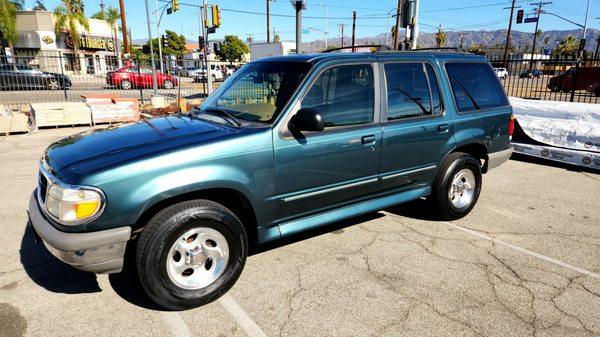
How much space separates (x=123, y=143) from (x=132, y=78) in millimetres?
19499

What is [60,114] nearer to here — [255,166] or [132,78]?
[255,166]

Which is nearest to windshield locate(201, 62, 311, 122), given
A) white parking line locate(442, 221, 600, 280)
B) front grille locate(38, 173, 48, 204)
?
front grille locate(38, 173, 48, 204)

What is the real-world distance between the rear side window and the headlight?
3740mm

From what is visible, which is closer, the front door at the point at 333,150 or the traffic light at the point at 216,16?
the front door at the point at 333,150

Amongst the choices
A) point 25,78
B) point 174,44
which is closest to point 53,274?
point 25,78

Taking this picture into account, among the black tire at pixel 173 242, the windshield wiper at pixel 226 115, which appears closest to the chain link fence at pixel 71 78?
the windshield wiper at pixel 226 115

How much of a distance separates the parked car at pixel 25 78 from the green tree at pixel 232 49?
53.2 m

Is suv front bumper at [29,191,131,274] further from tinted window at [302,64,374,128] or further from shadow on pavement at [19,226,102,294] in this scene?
tinted window at [302,64,374,128]

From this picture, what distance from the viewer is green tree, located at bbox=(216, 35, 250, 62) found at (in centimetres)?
7030

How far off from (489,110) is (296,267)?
10.0 ft

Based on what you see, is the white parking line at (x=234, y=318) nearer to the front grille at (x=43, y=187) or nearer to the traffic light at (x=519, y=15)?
the front grille at (x=43, y=187)

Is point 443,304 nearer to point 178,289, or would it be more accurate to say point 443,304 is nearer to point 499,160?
point 178,289

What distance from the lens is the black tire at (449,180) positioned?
178 inches

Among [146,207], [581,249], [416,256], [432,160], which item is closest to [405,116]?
[432,160]
